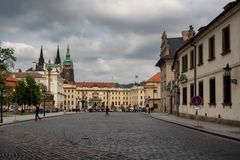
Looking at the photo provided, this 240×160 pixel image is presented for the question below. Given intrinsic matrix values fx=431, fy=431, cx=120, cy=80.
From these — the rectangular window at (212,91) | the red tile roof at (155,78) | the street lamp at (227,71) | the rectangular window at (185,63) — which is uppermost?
the red tile roof at (155,78)

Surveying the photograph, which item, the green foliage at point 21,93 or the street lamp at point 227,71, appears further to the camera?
the green foliage at point 21,93

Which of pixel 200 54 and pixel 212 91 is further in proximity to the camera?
pixel 200 54

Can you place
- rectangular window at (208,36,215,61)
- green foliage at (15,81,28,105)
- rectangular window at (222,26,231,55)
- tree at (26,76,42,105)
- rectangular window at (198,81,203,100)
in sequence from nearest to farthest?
1. rectangular window at (222,26,231,55)
2. rectangular window at (208,36,215,61)
3. rectangular window at (198,81,203,100)
4. green foliage at (15,81,28,105)
5. tree at (26,76,42,105)

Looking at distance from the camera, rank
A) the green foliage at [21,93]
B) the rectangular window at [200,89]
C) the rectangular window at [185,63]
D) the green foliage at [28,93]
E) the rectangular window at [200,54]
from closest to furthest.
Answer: the rectangular window at [200,89]
the rectangular window at [200,54]
the rectangular window at [185,63]
the green foliage at [21,93]
the green foliage at [28,93]

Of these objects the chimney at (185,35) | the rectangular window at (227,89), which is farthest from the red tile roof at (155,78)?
the rectangular window at (227,89)

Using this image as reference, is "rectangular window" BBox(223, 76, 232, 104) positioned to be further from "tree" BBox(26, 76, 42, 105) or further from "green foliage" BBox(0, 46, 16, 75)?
"tree" BBox(26, 76, 42, 105)

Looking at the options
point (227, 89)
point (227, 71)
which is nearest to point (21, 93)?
point (227, 89)

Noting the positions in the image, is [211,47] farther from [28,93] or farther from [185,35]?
[28,93]

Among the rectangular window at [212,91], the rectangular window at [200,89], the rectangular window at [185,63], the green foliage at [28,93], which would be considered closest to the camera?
the rectangular window at [212,91]

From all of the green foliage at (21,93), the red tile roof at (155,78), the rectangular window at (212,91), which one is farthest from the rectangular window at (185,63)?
the red tile roof at (155,78)

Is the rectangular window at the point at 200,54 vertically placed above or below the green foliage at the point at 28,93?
above

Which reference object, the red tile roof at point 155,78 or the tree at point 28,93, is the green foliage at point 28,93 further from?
the red tile roof at point 155,78

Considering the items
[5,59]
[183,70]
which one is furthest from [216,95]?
[5,59]

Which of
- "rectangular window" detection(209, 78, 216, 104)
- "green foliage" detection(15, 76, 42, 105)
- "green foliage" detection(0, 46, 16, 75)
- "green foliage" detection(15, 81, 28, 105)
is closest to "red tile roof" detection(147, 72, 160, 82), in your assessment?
"green foliage" detection(15, 76, 42, 105)
